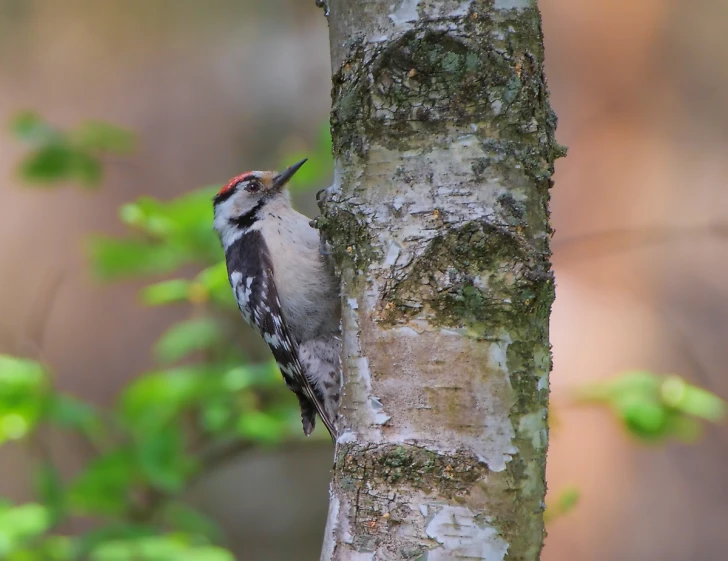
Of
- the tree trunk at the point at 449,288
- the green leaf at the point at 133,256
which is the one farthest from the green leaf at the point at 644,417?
the green leaf at the point at 133,256

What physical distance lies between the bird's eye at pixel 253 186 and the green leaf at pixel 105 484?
4.70 ft

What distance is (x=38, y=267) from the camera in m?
7.06

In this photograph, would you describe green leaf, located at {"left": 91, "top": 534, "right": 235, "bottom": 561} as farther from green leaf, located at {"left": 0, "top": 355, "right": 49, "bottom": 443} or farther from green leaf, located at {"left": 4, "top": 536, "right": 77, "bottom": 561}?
green leaf, located at {"left": 0, "top": 355, "right": 49, "bottom": 443}

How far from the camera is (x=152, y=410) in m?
3.63

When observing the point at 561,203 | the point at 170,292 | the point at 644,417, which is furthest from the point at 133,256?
the point at 561,203

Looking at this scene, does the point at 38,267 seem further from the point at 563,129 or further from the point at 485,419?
the point at 485,419

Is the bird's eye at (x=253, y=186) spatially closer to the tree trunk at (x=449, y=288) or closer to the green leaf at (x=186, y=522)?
the green leaf at (x=186, y=522)

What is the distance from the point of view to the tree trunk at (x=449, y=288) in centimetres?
154

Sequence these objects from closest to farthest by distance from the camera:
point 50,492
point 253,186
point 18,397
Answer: point 18,397
point 50,492
point 253,186

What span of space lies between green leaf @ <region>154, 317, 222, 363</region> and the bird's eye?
2.44 feet

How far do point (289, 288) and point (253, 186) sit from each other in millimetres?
627

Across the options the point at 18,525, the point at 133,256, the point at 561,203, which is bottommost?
the point at 18,525

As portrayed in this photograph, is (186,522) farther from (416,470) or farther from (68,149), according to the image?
(416,470)

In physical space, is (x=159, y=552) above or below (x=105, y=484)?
below
